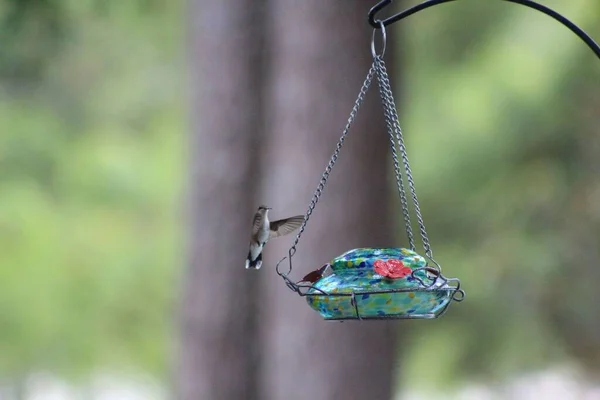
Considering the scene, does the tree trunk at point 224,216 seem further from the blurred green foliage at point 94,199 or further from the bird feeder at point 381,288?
the bird feeder at point 381,288

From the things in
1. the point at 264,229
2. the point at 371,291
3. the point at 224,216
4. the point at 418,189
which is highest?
the point at 418,189

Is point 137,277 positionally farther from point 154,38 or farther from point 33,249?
point 154,38

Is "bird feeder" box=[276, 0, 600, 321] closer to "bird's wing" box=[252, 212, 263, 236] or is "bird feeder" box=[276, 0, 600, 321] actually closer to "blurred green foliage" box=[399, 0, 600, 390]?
"bird's wing" box=[252, 212, 263, 236]

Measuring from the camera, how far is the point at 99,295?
8664 millimetres

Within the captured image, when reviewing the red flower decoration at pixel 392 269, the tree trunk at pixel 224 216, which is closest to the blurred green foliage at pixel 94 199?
the tree trunk at pixel 224 216

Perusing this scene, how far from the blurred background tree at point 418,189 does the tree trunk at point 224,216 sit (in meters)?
2.37

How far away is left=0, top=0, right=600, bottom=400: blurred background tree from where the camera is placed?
8.17 metres

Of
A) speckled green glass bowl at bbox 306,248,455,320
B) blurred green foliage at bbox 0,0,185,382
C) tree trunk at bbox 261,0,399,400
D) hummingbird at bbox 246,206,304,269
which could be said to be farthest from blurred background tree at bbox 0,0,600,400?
speckled green glass bowl at bbox 306,248,455,320

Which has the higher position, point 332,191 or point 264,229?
point 332,191

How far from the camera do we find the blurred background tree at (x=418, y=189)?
26.8ft

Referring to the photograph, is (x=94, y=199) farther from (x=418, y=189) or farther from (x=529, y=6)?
(x=529, y=6)

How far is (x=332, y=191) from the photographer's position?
16.3ft

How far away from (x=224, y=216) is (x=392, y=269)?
303 centimetres

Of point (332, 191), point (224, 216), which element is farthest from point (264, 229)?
point (224, 216)
